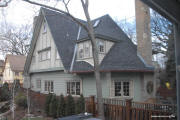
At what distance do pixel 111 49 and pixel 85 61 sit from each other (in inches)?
84.2

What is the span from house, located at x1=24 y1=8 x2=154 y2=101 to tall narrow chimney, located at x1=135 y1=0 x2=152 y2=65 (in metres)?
0.43

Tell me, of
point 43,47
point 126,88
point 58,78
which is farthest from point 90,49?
point 43,47

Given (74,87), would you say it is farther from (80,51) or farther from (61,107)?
(61,107)

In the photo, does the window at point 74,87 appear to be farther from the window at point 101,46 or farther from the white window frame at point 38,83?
the white window frame at point 38,83

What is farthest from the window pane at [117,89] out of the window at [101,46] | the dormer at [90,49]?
the window at [101,46]

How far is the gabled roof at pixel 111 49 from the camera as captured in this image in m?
11.0

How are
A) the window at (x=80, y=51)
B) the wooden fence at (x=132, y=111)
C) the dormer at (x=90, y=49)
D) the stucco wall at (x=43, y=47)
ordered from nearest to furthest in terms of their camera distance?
the wooden fence at (x=132, y=111) < the dormer at (x=90, y=49) < the window at (x=80, y=51) < the stucco wall at (x=43, y=47)

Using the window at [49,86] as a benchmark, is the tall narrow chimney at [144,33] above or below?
above

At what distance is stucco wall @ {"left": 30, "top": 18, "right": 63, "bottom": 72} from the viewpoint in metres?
14.1

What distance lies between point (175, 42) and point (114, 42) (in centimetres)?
1078

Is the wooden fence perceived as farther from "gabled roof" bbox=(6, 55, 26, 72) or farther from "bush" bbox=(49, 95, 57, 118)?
"gabled roof" bbox=(6, 55, 26, 72)

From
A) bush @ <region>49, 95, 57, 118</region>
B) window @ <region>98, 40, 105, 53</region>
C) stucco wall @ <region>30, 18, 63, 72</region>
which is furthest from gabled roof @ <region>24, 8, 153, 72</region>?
bush @ <region>49, 95, 57, 118</region>

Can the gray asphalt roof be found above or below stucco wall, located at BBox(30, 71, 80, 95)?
above

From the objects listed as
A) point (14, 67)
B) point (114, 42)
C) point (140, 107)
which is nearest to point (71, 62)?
point (114, 42)
